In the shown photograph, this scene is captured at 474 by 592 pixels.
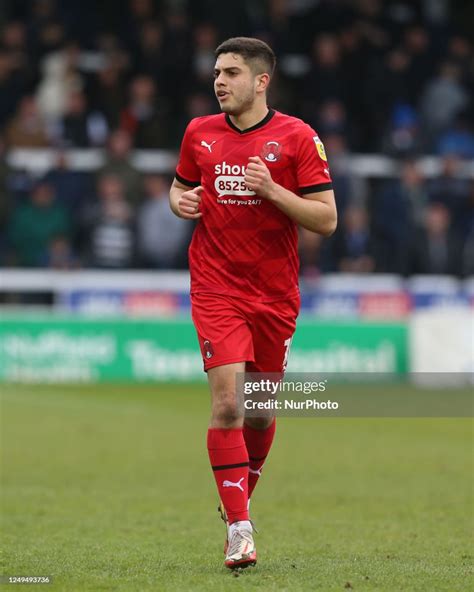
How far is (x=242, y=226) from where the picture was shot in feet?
21.3

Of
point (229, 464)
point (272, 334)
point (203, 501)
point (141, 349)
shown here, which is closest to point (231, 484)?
point (229, 464)

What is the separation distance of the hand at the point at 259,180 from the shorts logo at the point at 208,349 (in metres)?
0.73

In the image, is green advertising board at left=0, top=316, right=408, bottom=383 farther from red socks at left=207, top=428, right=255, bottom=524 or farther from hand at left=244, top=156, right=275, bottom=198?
hand at left=244, top=156, right=275, bottom=198

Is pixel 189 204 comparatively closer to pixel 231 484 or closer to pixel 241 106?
pixel 241 106

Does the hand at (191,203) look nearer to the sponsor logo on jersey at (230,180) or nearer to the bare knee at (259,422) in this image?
the sponsor logo on jersey at (230,180)

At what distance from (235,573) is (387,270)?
43.9 feet

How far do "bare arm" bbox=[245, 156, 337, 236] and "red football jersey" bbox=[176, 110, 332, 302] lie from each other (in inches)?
3.0

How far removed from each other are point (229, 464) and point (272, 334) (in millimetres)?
676

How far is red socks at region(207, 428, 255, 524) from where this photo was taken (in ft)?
20.6

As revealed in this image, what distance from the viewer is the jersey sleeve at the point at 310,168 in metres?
6.39

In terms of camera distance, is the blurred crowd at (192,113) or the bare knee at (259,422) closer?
the bare knee at (259,422)

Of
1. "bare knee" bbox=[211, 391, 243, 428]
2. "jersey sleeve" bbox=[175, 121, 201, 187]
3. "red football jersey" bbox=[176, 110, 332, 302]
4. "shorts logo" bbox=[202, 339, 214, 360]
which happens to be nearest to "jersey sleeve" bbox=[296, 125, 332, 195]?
"red football jersey" bbox=[176, 110, 332, 302]

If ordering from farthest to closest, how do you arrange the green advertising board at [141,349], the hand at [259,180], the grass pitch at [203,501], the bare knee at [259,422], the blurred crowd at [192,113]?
the blurred crowd at [192,113] < the green advertising board at [141,349] < the bare knee at [259,422] < the hand at [259,180] < the grass pitch at [203,501]

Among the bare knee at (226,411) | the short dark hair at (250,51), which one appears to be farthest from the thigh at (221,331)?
the short dark hair at (250,51)
